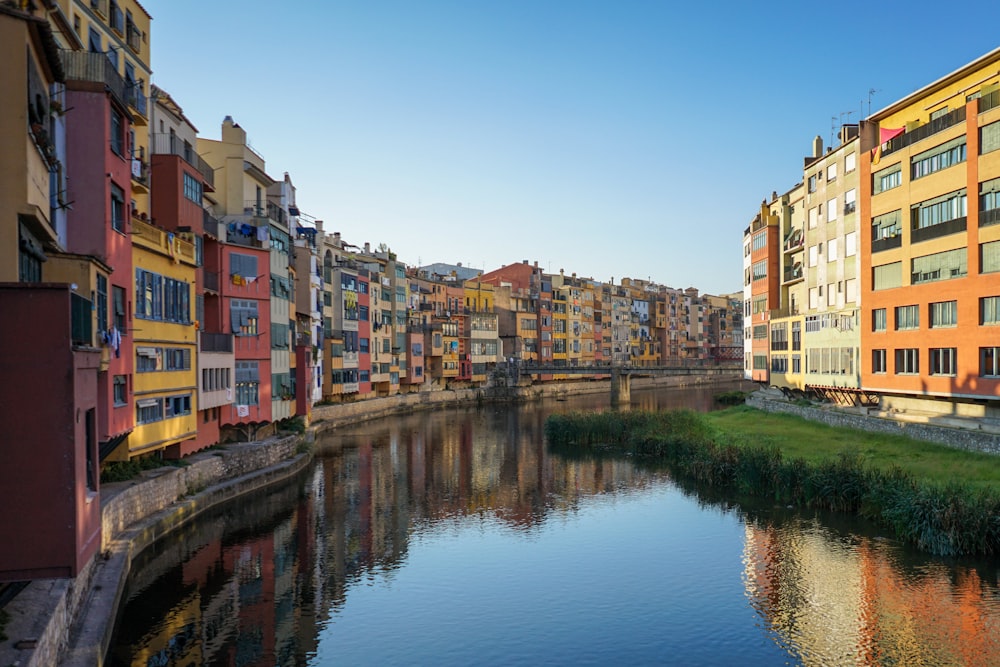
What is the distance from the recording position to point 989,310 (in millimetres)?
36375

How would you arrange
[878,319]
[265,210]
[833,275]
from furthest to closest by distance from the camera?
[833,275] → [265,210] → [878,319]

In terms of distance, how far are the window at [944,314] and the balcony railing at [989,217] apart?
13.2 feet

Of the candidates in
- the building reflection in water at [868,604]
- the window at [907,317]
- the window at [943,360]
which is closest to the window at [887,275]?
the window at [907,317]

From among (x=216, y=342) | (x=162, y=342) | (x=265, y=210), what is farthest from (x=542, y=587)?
(x=265, y=210)

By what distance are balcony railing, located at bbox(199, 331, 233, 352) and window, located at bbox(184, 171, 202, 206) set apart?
20.0 feet

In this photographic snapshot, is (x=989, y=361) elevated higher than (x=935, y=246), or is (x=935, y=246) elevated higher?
(x=935, y=246)

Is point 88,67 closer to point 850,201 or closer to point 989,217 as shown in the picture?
point 989,217

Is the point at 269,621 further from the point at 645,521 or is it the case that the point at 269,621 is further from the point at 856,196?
the point at 856,196

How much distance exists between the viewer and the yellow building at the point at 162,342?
2875 cm

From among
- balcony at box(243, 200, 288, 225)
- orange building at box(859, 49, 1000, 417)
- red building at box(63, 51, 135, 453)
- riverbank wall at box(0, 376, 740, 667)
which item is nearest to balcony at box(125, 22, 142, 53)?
red building at box(63, 51, 135, 453)

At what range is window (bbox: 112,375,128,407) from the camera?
26.2 meters

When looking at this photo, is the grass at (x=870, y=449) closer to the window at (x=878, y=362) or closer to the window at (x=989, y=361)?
the window at (x=878, y=362)

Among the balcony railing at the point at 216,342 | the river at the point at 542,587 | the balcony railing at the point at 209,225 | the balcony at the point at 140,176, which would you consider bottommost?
the river at the point at 542,587

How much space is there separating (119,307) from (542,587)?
636 inches
